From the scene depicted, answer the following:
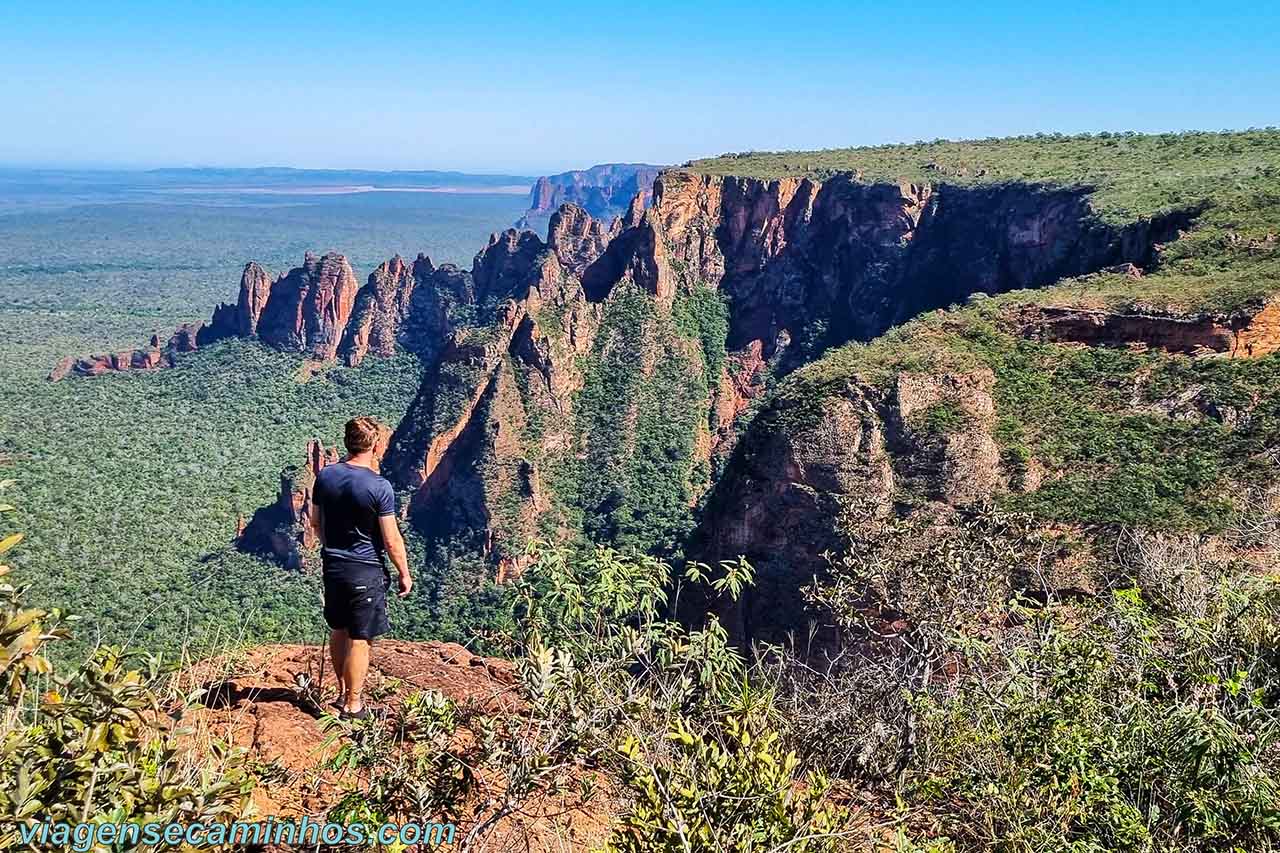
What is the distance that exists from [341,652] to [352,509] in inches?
42.6

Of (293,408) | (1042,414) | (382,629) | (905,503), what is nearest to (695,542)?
(905,503)

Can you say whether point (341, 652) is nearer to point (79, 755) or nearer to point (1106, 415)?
point (79, 755)

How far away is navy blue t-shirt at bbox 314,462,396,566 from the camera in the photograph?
5.79 meters

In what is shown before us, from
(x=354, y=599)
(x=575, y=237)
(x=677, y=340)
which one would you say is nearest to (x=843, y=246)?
(x=677, y=340)

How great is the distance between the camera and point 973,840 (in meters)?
4.79

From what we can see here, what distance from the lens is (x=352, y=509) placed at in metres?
5.82

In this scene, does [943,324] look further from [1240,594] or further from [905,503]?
[1240,594]

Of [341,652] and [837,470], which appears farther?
[837,470]

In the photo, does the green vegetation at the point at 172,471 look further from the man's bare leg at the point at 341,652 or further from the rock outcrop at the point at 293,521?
the man's bare leg at the point at 341,652

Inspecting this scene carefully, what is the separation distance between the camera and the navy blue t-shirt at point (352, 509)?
19.0ft

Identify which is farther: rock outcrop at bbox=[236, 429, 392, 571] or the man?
rock outcrop at bbox=[236, 429, 392, 571]

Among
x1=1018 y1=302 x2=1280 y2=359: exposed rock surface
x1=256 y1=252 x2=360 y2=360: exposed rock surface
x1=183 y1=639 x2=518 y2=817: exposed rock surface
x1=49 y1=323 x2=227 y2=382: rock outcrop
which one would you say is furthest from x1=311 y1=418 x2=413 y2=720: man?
x1=49 y1=323 x2=227 y2=382: rock outcrop

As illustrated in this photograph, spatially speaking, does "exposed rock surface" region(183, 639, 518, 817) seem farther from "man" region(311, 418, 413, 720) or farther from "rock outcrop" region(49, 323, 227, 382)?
"rock outcrop" region(49, 323, 227, 382)

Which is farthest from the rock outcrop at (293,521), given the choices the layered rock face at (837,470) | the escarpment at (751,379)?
the layered rock face at (837,470)
